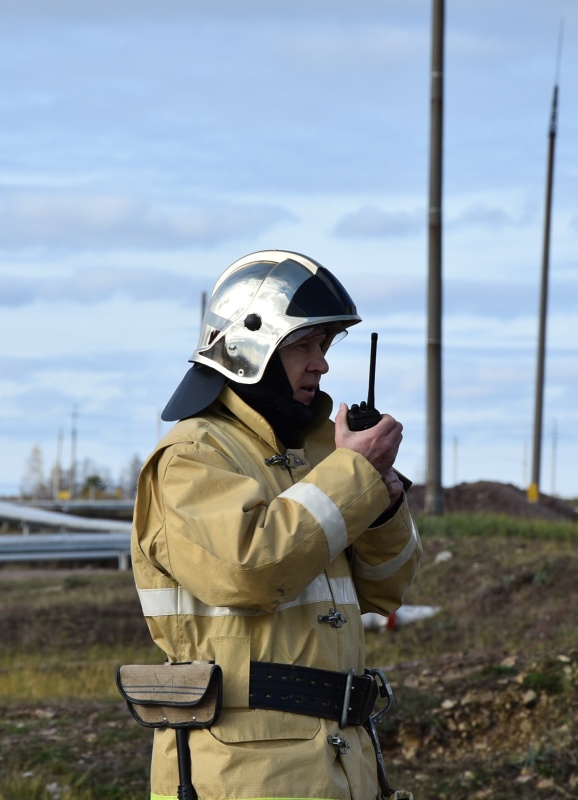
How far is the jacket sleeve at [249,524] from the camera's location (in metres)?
3.39

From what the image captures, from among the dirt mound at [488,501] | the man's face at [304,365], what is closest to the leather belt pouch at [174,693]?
the man's face at [304,365]

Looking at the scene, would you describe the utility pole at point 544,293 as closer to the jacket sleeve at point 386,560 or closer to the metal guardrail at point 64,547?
the metal guardrail at point 64,547

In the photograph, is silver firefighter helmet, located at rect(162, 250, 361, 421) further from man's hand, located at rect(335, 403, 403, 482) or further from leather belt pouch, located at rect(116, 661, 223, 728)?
leather belt pouch, located at rect(116, 661, 223, 728)

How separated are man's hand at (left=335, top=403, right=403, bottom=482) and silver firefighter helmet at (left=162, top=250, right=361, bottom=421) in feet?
1.08

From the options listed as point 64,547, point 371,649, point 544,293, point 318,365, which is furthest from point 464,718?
point 544,293

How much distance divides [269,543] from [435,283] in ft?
48.2

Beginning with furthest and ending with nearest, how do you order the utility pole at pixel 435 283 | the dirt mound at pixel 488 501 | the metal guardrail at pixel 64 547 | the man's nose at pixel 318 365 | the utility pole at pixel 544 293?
the utility pole at pixel 544 293, the dirt mound at pixel 488 501, the metal guardrail at pixel 64 547, the utility pole at pixel 435 283, the man's nose at pixel 318 365

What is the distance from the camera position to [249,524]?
134 inches

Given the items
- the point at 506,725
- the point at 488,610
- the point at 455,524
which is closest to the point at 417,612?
the point at 488,610

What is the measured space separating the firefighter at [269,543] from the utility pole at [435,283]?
13607mm

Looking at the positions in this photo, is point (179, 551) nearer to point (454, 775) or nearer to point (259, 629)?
point (259, 629)

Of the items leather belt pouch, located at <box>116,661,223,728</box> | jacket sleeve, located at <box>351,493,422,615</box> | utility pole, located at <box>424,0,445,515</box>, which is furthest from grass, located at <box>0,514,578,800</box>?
leather belt pouch, located at <box>116,661,223,728</box>

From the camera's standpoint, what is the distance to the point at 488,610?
12.9 meters

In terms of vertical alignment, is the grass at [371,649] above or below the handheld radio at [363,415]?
below
